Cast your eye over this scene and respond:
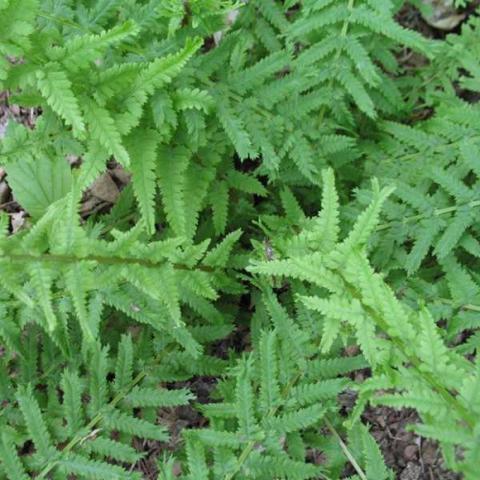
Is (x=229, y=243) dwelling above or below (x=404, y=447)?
above

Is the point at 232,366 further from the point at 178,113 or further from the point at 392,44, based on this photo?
the point at 392,44

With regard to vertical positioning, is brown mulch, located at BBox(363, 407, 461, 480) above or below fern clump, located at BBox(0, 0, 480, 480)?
below

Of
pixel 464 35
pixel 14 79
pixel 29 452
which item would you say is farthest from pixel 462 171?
pixel 29 452

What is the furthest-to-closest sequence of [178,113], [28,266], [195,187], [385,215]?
[385,215] → [195,187] → [178,113] → [28,266]

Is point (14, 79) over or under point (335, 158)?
over

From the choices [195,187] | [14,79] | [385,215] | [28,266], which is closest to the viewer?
[28,266]

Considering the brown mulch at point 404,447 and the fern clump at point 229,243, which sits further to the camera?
the brown mulch at point 404,447

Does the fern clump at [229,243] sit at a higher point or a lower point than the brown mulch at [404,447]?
higher

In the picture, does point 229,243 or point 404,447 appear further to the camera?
point 404,447
